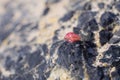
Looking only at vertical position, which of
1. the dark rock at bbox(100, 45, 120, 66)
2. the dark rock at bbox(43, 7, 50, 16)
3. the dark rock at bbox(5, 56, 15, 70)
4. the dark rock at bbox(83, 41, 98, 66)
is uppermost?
the dark rock at bbox(43, 7, 50, 16)

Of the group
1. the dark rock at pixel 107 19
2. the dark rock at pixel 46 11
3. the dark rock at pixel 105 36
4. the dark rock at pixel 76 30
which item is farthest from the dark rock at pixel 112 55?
the dark rock at pixel 46 11

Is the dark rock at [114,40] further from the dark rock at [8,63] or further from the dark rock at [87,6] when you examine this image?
the dark rock at [8,63]

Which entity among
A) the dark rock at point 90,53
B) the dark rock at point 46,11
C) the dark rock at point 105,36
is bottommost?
the dark rock at point 90,53

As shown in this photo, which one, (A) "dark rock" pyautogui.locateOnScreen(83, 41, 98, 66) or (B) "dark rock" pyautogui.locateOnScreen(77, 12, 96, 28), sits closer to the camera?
(A) "dark rock" pyautogui.locateOnScreen(83, 41, 98, 66)

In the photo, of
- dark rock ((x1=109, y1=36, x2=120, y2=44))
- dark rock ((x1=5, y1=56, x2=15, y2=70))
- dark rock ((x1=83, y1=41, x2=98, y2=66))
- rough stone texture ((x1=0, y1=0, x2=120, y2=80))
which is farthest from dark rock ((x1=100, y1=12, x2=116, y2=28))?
dark rock ((x1=5, y1=56, x2=15, y2=70))

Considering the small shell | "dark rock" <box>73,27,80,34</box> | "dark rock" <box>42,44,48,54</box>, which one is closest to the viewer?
the small shell

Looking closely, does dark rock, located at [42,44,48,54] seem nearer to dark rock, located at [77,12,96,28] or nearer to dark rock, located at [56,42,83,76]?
dark rock, located at [56,42,83,76]

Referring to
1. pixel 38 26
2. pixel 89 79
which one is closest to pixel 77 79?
pixel 89 79

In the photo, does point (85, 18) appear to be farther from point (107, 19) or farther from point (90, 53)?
point (90, 53)
